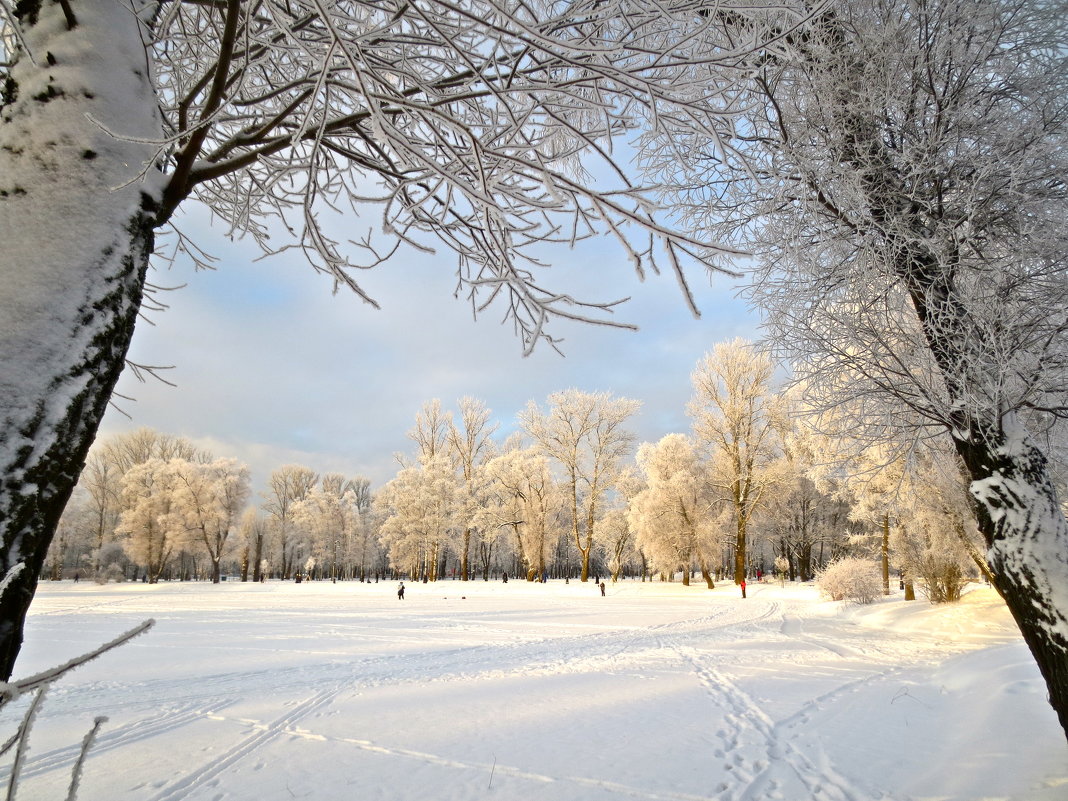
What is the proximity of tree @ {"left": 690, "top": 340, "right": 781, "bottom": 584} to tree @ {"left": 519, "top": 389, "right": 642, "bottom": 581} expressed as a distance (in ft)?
21.8

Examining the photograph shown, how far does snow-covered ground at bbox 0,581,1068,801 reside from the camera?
402 cm

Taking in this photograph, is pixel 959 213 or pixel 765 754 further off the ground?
pixel 959 213

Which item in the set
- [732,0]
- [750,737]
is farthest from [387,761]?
[732,0]

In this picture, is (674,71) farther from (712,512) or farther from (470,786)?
(712,512)

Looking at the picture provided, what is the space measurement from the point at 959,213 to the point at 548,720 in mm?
5657

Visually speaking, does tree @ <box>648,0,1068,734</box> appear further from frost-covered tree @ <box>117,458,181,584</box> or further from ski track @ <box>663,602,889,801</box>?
frost-covered tree @ <box>117,458,181,584</box>

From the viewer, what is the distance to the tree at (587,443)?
38.2 m

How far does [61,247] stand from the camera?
1.46 meters

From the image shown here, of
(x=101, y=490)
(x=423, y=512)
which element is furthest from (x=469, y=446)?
(x=101, y=490)

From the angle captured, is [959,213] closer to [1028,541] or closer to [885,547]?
[1028,541]

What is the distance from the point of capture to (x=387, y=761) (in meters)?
4.44

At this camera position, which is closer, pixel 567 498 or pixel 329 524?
pixel 567 498

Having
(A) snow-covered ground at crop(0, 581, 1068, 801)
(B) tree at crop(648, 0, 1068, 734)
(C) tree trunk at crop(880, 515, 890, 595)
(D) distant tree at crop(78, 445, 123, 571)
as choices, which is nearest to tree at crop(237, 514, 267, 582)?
(D) distant tree at crop(78, 445, 123, 571)

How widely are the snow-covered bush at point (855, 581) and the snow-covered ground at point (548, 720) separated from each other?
783 centimetres
